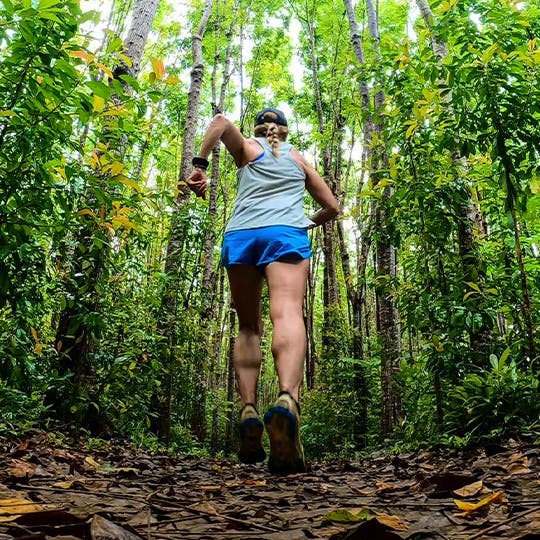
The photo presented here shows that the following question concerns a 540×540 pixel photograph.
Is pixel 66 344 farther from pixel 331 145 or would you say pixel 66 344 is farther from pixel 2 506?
pixel 331 145

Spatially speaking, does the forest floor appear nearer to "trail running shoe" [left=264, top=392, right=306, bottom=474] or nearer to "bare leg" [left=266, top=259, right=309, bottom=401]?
"trail running shoe" [left=264, top=392, right=306, bottom=474]

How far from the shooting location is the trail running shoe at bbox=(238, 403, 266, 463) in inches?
114

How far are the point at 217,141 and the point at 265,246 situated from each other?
744 mm

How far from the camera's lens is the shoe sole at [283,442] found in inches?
95.3

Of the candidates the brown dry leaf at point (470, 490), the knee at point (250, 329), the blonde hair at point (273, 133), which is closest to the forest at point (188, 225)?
the blonde hair at point (273, 133)

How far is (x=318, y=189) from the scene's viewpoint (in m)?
3.63

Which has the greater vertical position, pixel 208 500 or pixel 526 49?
pixel 526 49

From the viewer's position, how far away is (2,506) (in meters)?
1.24

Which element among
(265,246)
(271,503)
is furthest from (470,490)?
(265,246)

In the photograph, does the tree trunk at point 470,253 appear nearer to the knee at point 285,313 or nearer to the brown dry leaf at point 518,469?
the knee at point 285,313

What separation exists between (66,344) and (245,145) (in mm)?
2278

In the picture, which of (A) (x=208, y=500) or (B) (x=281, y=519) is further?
(A) (x=208, y=500)

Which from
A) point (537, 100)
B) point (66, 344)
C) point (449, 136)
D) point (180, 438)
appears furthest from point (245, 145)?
point (180, 438)

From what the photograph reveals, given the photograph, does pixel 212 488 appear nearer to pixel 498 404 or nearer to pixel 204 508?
pixel 204 508
